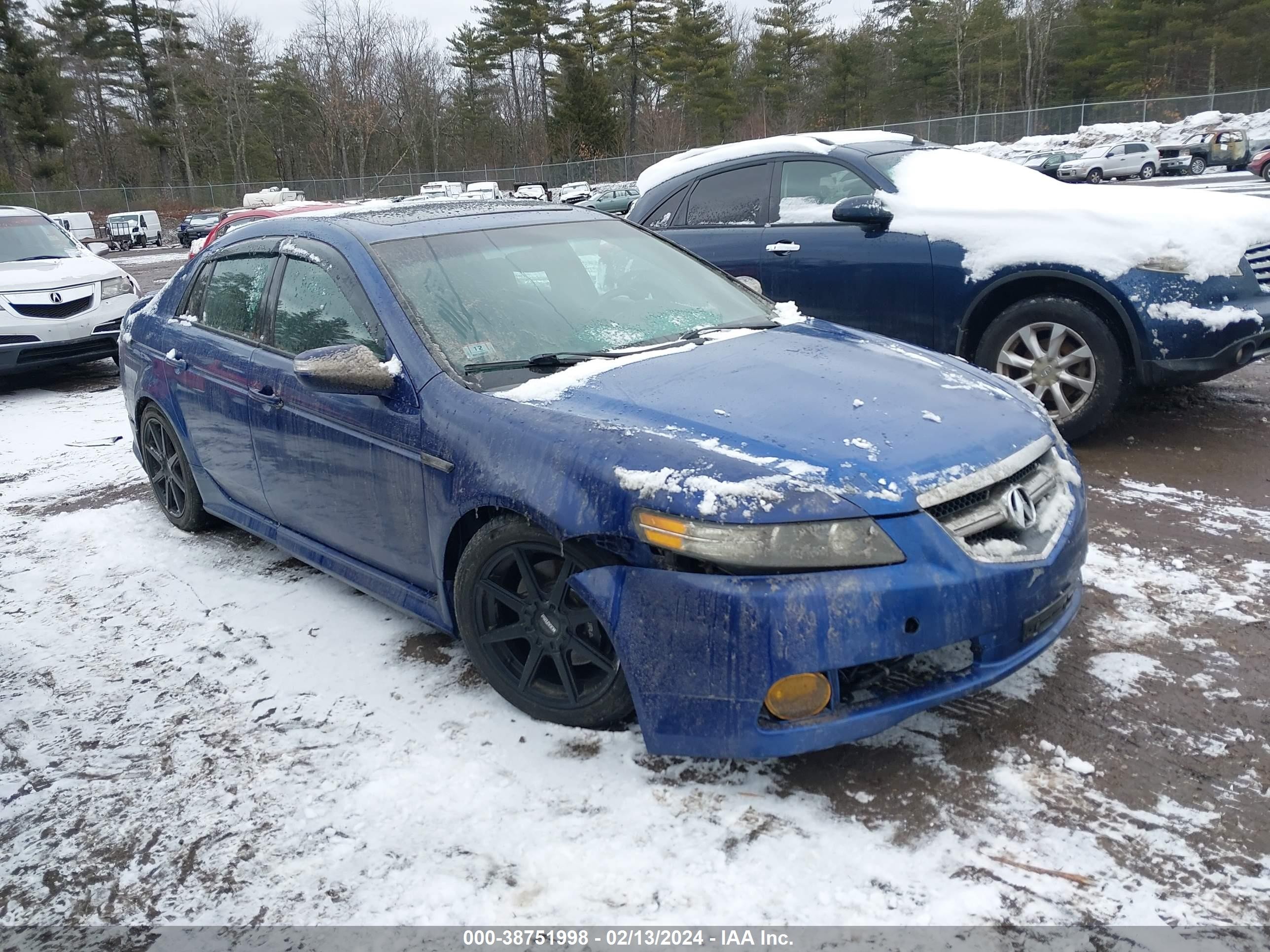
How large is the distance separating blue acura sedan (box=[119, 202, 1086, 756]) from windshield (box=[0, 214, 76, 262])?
728cm

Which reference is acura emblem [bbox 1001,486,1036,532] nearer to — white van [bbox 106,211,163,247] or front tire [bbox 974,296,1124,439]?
front tire [bbox 974,296,1124,439]

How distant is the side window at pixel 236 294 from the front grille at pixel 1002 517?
293 cm

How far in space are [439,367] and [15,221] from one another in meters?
9.44

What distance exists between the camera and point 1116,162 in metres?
31.1

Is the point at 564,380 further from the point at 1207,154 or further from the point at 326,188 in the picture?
the point at 326,188

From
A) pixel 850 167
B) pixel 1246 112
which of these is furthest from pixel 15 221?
pixel 1246 112

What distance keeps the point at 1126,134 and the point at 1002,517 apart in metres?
44.0

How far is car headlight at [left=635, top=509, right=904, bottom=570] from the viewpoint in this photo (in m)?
2.30

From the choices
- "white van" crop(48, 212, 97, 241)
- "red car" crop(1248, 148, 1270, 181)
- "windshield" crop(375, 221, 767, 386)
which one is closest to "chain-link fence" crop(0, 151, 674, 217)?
"white van" crop(48, 212, 97, 241)

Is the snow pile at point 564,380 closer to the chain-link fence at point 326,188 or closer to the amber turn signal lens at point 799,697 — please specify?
the amber turn signal lens at point 799,697

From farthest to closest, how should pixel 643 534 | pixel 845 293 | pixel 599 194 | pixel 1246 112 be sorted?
pixel 1246 112
pixel 599 194
pixel 845 293
pixel 643 534

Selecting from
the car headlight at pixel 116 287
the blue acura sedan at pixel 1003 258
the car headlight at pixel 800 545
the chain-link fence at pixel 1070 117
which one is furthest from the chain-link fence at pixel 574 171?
the car headlight at pixel 800 545

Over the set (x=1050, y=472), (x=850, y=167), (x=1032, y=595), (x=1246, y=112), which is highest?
(x=1246, y=112)

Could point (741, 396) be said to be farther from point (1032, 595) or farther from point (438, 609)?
point (438, 609)
